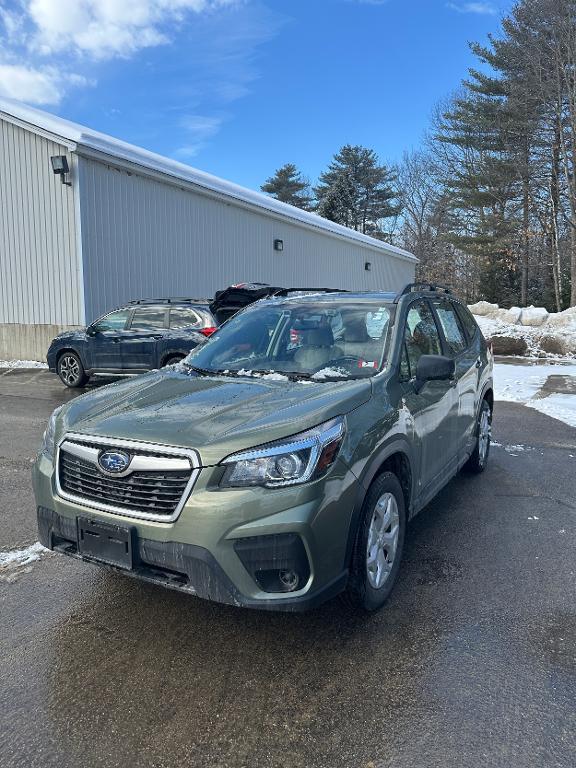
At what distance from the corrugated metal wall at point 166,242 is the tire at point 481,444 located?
1071 centimetres

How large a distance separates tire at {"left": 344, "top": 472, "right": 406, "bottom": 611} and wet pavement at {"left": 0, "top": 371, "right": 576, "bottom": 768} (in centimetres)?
16

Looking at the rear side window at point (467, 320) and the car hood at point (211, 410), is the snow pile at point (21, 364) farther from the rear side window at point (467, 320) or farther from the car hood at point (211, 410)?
the car hood at point (211, 410)

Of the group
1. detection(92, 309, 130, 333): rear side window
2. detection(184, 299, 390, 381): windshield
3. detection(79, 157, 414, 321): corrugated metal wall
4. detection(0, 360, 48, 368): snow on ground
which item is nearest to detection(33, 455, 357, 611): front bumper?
detection(184, 299, 390, 381): windshield

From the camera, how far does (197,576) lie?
255cm

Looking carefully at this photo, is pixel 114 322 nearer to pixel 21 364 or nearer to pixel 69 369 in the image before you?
pixel 69 369

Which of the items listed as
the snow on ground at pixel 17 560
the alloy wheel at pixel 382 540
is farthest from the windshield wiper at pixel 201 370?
the snow on ground at pixel 17 560

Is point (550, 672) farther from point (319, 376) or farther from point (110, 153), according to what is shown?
point (110, 153)

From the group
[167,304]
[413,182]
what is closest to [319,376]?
[167,304]

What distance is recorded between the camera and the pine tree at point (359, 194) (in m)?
48.5

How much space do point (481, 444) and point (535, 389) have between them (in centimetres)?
597

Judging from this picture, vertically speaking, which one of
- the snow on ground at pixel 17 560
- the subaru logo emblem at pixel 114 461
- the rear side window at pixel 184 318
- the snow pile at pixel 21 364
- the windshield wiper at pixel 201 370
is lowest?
the snow on ground at pixel 17 560

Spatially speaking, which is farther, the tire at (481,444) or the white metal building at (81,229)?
the white metal building at (81,229)

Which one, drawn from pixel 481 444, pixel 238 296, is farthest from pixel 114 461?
pixel 238 296

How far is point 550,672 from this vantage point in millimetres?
2668
